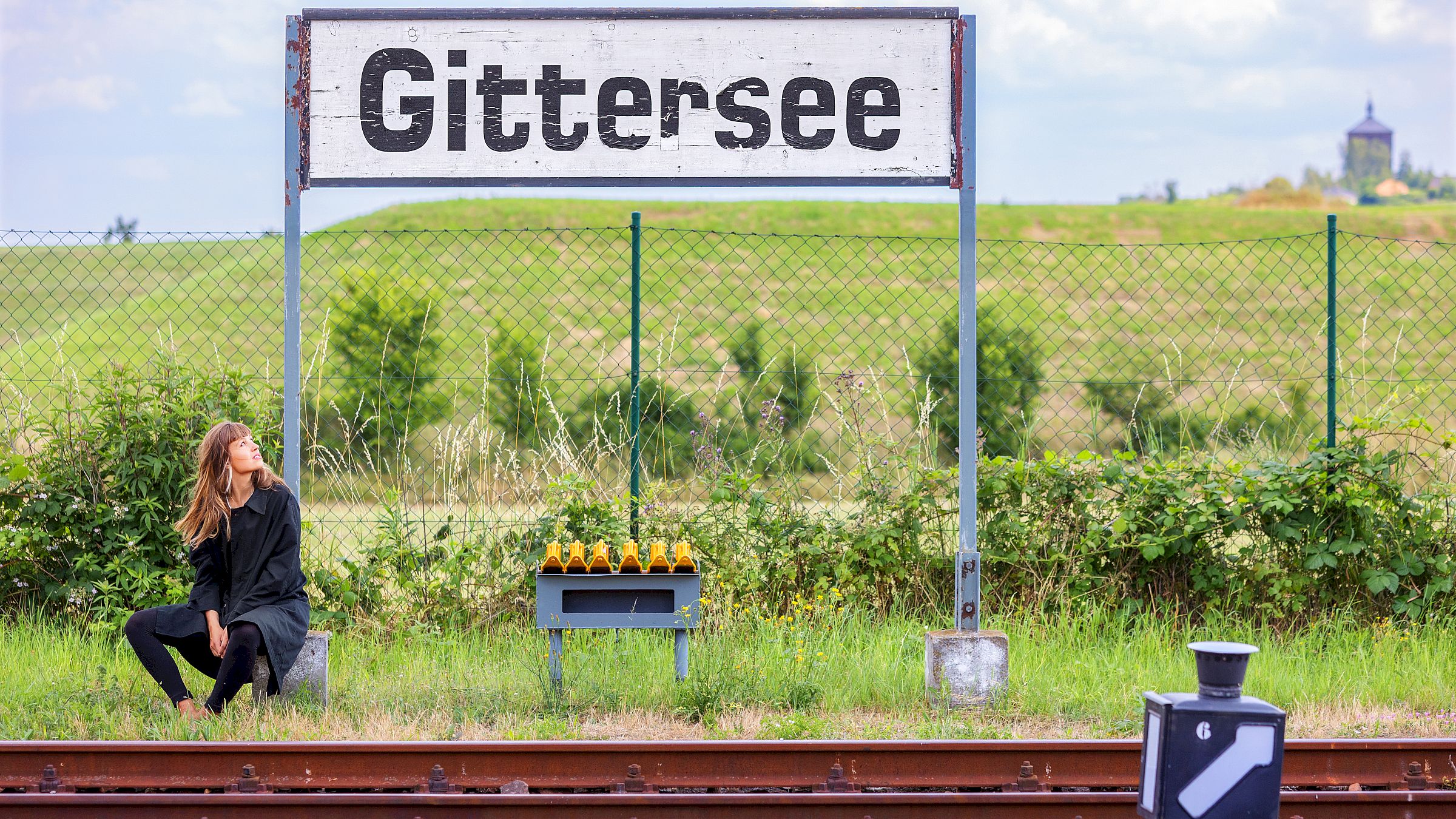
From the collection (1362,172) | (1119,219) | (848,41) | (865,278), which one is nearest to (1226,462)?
(848,41)

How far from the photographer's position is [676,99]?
17.1 feet

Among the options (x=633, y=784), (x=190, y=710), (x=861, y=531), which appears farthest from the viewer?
(x=861, y=531)

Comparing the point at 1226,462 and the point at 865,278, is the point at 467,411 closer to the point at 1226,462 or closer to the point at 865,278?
the point at 865,278

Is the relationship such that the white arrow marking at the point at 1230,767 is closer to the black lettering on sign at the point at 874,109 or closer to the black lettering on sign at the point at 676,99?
the black lettering on sign at the point at 874,109

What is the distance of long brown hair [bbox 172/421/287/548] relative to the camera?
4582 mm

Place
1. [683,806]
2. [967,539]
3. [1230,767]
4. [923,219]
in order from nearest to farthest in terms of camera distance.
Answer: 1. [1230,767]
2. [683,806]
3. [967,539]
4. [923,219]

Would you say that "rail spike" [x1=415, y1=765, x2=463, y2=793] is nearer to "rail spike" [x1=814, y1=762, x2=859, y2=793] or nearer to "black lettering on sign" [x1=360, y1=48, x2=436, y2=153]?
"rail spike" [x1=814, y1=762, x2=859, y2=793]

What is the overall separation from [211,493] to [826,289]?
1395 inches

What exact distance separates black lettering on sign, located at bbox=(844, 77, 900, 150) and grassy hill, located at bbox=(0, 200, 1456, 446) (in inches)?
669

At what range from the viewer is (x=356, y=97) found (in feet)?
17.0

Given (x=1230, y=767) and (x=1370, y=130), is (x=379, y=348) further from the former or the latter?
(x=1370, y=130)

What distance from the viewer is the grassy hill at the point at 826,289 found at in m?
27.8

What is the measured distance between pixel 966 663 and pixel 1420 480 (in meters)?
3.33

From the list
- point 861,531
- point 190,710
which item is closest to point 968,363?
point 861,531
